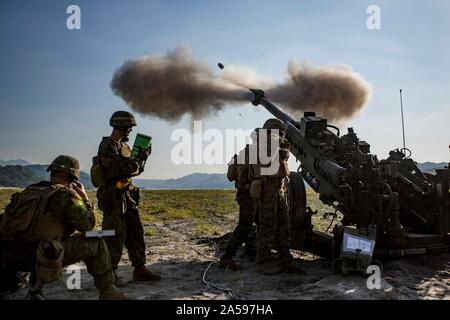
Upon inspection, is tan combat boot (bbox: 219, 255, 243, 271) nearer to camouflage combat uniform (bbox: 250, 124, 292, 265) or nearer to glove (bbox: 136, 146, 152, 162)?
camouflage combat uniform (bbox: 250, 124, 292, 265)

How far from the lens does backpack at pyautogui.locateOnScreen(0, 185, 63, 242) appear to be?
13.5 ft

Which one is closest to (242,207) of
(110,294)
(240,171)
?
(240,171)

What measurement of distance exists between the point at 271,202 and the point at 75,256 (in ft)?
9.69

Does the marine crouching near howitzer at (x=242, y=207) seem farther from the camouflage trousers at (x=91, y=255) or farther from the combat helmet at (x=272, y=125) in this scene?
the camouflage trousers at (x=91, y=255)

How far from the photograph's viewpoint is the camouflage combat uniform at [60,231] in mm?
4199

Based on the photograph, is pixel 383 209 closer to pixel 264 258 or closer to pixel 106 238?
pixel 264 258

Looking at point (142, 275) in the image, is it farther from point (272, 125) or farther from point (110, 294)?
point (272, 125)

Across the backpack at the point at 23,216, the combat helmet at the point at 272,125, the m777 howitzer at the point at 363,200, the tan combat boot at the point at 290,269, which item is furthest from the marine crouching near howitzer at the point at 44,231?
the m777 howitzer at the point at 363,200

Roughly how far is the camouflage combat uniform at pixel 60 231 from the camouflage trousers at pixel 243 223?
2555 millimetres

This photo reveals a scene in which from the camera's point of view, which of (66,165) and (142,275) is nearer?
(66,165)

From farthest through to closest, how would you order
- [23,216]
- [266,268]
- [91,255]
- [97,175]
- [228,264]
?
[228,264], [266,268], [97,175], [91,255], [23,216]

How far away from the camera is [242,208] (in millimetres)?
6703

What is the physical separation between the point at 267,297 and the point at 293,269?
138 centimetres
